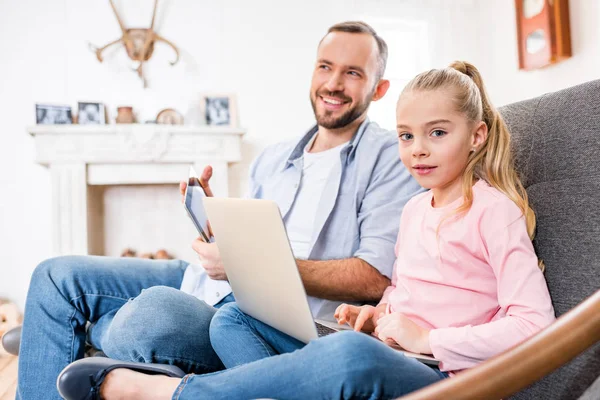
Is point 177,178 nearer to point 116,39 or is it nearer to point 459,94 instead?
point 116,39

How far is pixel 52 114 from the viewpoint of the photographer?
3.35 m

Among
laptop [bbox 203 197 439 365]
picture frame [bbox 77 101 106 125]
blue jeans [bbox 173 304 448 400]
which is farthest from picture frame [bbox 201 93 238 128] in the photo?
blue jeans [bbox 173 304 448 400]

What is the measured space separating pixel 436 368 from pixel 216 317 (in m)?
0.47

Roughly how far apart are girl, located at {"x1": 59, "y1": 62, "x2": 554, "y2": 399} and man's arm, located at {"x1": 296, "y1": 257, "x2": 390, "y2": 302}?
0.12 metres

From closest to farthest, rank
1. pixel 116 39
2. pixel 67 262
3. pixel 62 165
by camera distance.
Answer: pixel 67 262, pixel 62 165, pixel 116 39

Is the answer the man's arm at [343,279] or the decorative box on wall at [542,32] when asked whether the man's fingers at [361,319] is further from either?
the decorative box on wall at [542,32]

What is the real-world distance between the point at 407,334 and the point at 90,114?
9.73 feet

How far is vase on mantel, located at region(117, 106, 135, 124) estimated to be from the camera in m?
3.39

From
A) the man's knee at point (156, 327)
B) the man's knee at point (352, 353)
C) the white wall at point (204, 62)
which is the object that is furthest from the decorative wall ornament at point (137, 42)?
the man's knee at point (352, 353)

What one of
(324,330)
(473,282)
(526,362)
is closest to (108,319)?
(324,330)

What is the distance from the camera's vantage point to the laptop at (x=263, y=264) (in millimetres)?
883

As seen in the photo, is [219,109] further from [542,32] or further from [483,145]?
[483,145]

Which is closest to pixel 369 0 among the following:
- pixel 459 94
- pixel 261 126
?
pixel 261 126

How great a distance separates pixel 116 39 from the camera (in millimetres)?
3531
